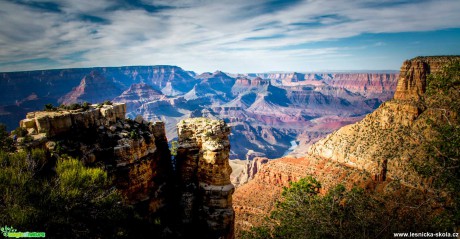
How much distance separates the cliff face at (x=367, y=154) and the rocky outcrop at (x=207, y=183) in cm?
1970

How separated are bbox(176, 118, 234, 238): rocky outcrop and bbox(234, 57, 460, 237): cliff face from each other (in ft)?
64.6

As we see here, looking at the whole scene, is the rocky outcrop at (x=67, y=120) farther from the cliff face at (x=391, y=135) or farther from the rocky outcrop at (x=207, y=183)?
the cliff face at (x=391, y=135)

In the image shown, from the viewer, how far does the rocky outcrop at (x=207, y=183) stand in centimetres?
1627

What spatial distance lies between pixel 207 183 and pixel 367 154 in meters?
38.3

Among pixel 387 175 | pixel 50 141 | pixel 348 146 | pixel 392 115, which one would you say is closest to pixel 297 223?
pixel 50 141

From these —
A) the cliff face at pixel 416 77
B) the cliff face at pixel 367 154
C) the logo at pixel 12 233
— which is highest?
the cliff face at pixel 416 77

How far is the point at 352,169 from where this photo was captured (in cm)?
4403

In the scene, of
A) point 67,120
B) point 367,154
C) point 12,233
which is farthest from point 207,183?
point 367,154

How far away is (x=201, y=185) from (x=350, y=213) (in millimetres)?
10048

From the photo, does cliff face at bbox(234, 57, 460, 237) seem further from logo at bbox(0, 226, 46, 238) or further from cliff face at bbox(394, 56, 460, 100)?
logo at bbox(0, 226, 46, 238)

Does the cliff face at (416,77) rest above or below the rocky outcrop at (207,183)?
above

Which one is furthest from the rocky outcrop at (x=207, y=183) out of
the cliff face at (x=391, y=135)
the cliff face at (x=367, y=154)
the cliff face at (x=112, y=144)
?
the cliff face at (x=391, y=135)

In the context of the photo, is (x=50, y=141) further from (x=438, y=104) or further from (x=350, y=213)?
(x=438, y=104)

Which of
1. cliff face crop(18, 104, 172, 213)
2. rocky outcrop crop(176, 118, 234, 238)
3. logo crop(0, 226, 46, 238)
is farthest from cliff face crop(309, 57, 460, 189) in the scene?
logo crop(0, 226, 46, 238)
